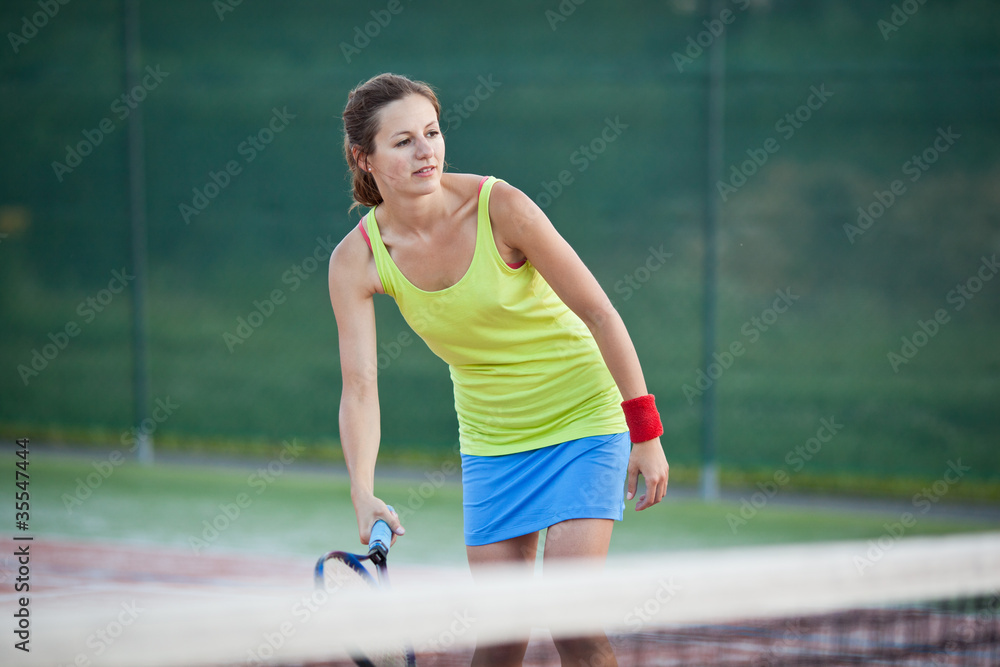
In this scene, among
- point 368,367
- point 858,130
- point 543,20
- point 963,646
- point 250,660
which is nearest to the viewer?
point 250,660

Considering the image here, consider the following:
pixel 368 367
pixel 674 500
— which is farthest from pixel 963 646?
pixel 674 500

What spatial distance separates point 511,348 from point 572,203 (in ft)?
13.9

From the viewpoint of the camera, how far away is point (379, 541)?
2.41m

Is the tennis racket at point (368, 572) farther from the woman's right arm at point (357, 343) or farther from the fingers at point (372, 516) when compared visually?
the woman's right arm at point (357, 343)

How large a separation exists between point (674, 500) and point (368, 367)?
4.22 metres

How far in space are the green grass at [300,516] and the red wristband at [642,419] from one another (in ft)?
9.90

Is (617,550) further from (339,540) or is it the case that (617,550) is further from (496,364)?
(496,364)

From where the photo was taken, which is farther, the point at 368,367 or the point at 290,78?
the point at 290,78

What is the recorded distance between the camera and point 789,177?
6605mm

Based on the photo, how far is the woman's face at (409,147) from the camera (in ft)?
9.14

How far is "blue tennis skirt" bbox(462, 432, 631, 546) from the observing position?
2.79 m

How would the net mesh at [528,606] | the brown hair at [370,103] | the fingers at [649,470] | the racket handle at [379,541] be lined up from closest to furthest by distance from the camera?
the net mesh at [528,606]
the racket handle at [379,541]
the fingers at [649,470]
the brown hair at [370,103]

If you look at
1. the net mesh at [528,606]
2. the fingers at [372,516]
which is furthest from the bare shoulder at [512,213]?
the net mesh at [528,606]

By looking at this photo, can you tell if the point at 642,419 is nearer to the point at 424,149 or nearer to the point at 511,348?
the point at 511,348
